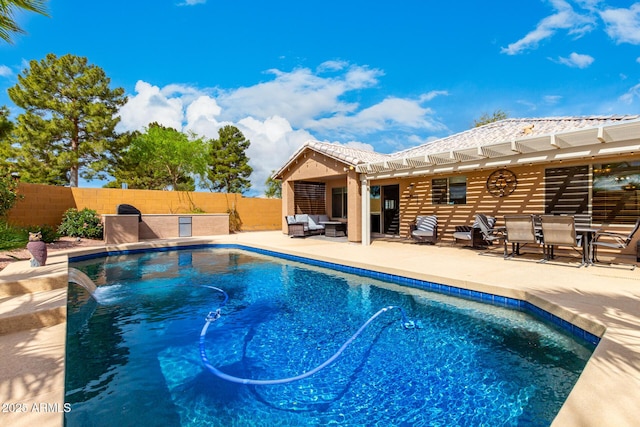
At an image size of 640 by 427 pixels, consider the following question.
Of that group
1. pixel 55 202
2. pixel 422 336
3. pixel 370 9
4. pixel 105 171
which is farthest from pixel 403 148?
pixel 105 171

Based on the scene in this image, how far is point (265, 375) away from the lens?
3.57 m

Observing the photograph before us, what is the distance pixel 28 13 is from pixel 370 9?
55.3 ft

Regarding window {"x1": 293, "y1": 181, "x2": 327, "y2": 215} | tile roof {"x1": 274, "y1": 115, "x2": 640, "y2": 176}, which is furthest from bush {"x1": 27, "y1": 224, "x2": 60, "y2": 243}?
window {"x1": 293, "y1": 181, "x2": 327, "y2": 215}

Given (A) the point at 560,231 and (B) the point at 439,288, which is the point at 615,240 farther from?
(B) the point at 439,288

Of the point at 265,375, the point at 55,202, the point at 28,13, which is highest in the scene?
the point at 28,13

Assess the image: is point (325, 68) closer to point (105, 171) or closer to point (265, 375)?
point (105, 171)

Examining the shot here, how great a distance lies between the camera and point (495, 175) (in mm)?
10633

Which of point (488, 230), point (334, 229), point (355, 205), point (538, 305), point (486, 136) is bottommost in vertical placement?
point (538, 305)

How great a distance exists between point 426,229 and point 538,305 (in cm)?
638

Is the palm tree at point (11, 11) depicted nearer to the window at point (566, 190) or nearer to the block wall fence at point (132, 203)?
A: the block wall fence at point (132, 203)

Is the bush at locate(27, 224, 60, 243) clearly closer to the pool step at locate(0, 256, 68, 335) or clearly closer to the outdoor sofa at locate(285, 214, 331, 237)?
the pool step at locate(0, 256, 68, 335)

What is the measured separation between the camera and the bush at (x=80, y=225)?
12.5 metres

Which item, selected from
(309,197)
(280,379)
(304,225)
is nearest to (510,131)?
(304,225)

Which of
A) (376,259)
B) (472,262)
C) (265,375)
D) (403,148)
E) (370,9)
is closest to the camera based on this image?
(265,375)
